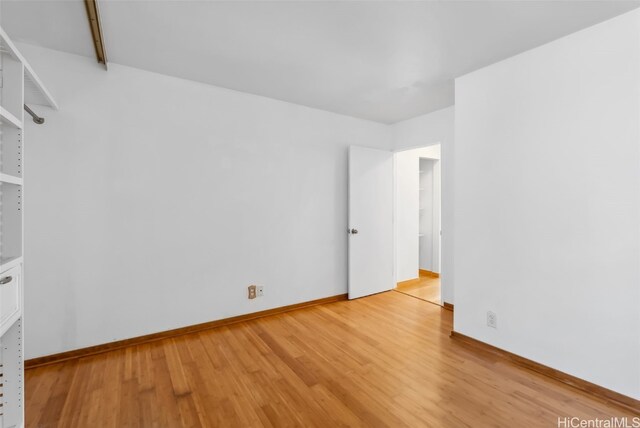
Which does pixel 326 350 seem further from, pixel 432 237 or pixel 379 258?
pixel 432 237

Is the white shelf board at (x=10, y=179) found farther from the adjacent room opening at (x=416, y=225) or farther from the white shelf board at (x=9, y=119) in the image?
the adjacent room opening at (x=416, y=225)

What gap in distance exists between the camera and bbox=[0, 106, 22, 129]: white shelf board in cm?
126

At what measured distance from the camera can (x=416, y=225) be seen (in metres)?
5.01

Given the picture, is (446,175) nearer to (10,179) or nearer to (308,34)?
(308,34)

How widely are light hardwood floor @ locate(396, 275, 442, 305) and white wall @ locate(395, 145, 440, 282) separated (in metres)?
0.12

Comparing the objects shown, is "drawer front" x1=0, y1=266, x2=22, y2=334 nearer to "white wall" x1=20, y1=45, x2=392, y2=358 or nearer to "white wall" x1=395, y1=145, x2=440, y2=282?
"white wall" x1=20, y1=45, x2=392, y2=358

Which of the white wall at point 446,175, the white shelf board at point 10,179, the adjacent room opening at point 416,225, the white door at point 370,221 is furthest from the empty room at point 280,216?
the adjacent room opening at point 416,225

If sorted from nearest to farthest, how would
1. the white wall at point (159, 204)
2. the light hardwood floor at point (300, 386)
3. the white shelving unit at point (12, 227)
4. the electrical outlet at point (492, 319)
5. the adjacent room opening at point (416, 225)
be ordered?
the white shelving unit at point (12, 227), the light hardwood floor at point (300, 386), the white wall at point (159, 204), the electrical outlet at point (492, 319), the adjacent room opening at point (416, 225)

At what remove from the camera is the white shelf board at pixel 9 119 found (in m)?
1.26

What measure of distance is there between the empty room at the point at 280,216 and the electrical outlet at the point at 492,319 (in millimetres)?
42

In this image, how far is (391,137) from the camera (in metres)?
4.53

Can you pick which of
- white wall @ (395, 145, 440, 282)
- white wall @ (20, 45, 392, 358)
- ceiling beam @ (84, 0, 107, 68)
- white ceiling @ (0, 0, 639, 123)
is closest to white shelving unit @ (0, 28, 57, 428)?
ceiling beam @ (84, 0, 107, 68)

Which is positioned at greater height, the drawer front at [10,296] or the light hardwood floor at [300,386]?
the drawer front at [10,296]

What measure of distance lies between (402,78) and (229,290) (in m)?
2.80
